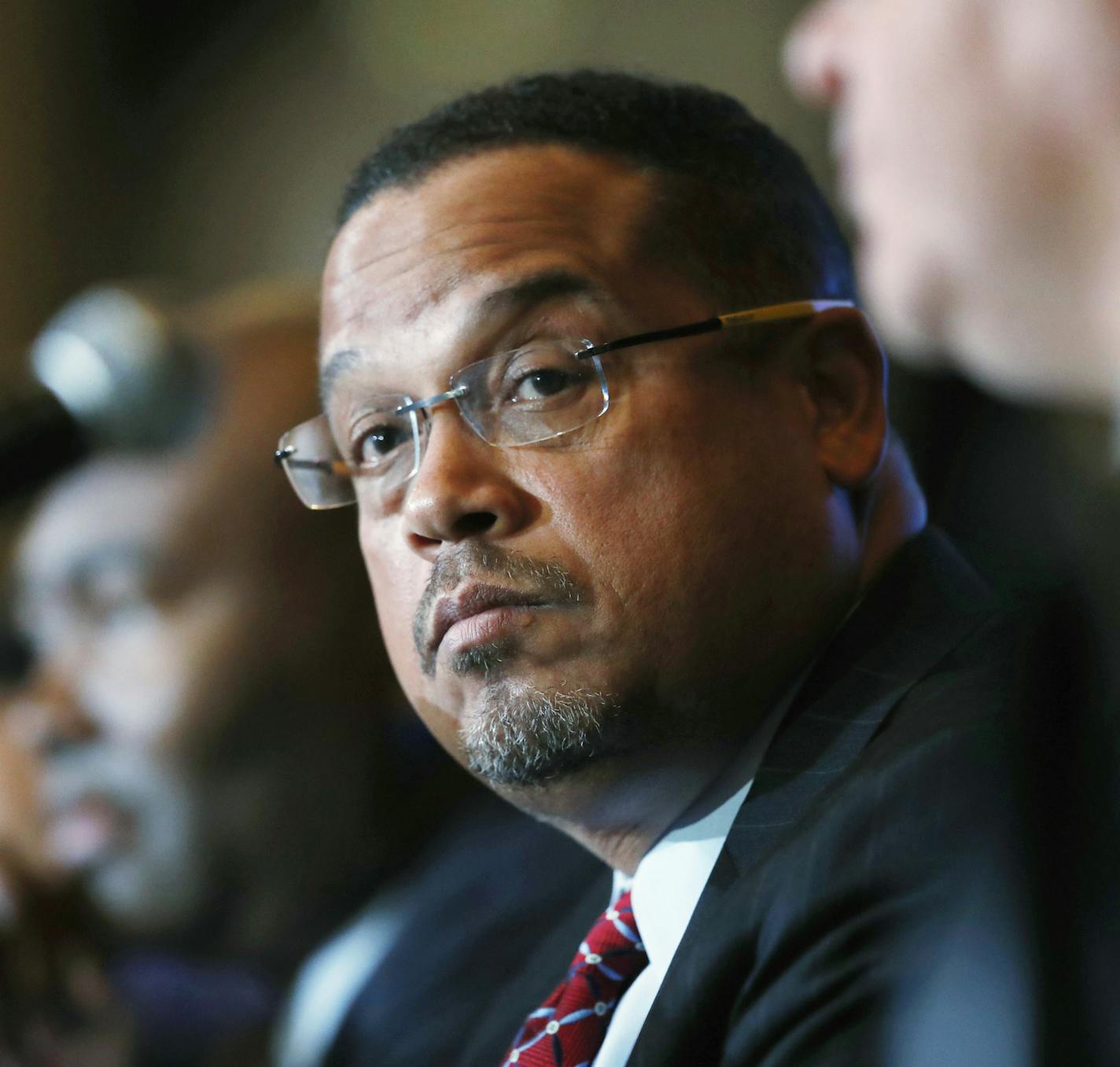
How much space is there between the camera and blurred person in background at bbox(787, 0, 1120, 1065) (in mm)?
758

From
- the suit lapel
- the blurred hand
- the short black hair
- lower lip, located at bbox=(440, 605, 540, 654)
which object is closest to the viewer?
the suit lapel

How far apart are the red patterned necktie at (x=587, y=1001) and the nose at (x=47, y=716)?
4.28ft

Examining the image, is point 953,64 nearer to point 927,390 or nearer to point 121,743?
point 927,390

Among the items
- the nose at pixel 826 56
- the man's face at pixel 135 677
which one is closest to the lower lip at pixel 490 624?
the nose at pixel 826 56

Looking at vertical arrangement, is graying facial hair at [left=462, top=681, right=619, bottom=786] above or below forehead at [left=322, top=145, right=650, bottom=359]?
below

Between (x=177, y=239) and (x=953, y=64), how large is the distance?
2382mm

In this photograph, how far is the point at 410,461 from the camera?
3.77 feet

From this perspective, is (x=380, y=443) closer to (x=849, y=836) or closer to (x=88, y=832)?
(x=849, y=836)

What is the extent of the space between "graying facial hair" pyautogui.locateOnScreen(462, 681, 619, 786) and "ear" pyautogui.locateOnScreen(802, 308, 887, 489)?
31 cm

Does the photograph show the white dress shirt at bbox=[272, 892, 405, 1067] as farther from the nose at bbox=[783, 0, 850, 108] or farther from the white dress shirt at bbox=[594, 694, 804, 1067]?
the nose at bbox=[783, 0, 850, 108]


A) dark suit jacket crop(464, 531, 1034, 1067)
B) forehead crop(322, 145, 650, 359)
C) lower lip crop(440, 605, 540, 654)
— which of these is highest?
forehead crop(322, 145, 650, 359)

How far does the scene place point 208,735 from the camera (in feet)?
7.20

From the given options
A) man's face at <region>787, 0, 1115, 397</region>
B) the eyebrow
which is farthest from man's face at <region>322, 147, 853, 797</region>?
man's face at <region>787, 0, 1115, 397</region>

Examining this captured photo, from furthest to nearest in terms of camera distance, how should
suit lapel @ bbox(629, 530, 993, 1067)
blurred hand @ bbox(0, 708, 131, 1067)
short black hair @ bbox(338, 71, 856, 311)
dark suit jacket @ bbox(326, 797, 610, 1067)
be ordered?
blurred hand @ bbox(0, 708, 131, 1067) → dark suit jacket @ bbox(326, 797, 610, 1067) → short black hair @ bbox(338, 71, 856, 311) → suit lapel @ bbox(629, 530, 993, 1067)
